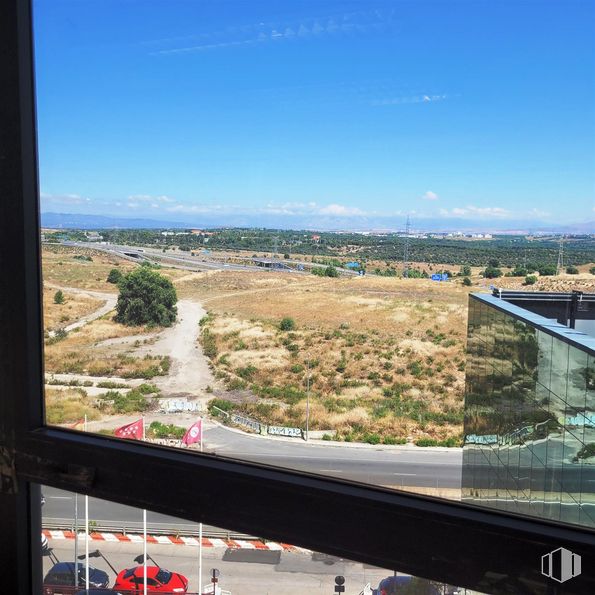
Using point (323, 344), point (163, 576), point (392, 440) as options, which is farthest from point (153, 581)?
point (323, 344)

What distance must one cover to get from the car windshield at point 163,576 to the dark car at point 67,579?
0.41ft

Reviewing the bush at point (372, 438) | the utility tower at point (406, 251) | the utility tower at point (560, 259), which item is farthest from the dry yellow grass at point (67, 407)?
the utility tower at point (560, 259)

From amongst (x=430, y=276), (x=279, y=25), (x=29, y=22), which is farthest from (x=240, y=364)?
(x=29, y=22)

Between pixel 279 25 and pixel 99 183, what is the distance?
77 cm

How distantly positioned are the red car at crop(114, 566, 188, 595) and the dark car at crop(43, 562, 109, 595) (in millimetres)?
42

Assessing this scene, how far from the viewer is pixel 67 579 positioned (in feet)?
4.06

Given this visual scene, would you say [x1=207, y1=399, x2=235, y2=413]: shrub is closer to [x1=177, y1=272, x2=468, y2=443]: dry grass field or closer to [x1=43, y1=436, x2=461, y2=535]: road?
[x1=177, y1=272, x2=468, y2=443]: dry grass field

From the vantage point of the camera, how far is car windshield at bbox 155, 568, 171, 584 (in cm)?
140

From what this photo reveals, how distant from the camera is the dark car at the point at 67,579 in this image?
3.72ft

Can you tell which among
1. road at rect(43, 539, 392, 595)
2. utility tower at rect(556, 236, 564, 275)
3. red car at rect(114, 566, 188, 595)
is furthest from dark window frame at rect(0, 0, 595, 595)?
utility tower at rect(556, 236, 564, 275)

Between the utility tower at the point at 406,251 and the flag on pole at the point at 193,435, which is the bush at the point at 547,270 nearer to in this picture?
the utility tower at the point at 406,251

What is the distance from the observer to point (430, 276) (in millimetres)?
1744

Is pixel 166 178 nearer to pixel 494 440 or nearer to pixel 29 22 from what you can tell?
pixel 29 22

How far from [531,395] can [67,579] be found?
3.15m
